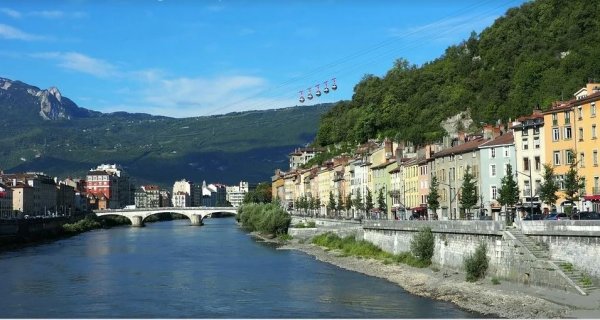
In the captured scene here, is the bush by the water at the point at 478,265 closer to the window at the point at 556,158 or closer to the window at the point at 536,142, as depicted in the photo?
the window at the point at 556,158

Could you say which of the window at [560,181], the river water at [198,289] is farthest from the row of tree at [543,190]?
the river water at [198,289]

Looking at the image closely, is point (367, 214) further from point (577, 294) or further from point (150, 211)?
point (150, 211)

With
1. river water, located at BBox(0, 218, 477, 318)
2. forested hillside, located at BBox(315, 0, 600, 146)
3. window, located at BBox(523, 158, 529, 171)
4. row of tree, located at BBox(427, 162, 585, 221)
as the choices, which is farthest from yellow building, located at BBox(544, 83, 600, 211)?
forested hillside, located at BBox(315, 0, 600, 146)

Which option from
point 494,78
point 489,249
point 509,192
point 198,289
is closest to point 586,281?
point 489,249

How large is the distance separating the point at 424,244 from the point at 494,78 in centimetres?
7309

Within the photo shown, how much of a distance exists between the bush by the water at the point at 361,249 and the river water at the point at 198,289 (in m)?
3.34

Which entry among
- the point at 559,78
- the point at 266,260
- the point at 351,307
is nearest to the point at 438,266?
the point at 351,307

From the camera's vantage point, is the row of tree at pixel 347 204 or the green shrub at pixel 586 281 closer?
the green shrub at pixel 586 281

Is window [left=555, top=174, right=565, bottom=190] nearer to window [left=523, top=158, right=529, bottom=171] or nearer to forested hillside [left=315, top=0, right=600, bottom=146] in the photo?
window [left=523, top=158, right=529, bottom=171]

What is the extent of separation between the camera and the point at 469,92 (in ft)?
397

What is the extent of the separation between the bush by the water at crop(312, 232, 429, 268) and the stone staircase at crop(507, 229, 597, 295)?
45.4 feet

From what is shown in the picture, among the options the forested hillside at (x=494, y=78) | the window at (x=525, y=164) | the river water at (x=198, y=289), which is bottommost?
the river water at (x=198, y=289)

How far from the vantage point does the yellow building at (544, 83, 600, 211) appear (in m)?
52.5

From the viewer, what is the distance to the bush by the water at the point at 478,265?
4141cm
